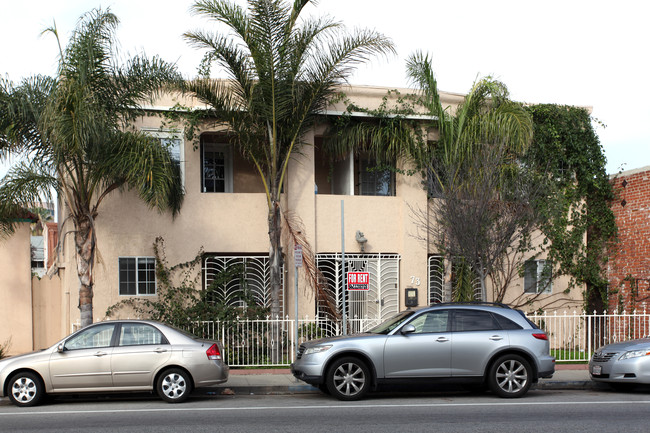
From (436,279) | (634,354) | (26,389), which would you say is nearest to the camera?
(26,389)

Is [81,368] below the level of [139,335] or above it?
below

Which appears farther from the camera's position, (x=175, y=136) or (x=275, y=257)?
(x=175, y=136)

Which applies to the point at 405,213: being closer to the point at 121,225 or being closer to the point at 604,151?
the point at 604,151

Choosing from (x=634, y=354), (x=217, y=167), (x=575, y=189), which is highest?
(x=217, y=167)

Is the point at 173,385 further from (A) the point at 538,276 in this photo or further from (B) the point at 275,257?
(A) the point at 538,276

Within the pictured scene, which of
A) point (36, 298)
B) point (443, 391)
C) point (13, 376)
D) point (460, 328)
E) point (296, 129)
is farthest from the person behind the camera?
point (36, 298)

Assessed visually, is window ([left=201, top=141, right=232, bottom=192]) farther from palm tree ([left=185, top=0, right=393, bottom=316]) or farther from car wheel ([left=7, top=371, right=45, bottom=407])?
car wheel ([left=7, top=371, right=45, bottom=407])

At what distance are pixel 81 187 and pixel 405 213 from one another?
804cm

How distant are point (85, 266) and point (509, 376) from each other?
8.39 m

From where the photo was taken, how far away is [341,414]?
971 cm

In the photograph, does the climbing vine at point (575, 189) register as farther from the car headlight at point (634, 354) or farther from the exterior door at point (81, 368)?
the exterior door at point (81, 368)

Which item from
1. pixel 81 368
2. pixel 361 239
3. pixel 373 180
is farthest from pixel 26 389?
pixel 373 180

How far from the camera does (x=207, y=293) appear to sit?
1667 cm

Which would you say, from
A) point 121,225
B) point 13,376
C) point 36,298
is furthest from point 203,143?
point 13,376
